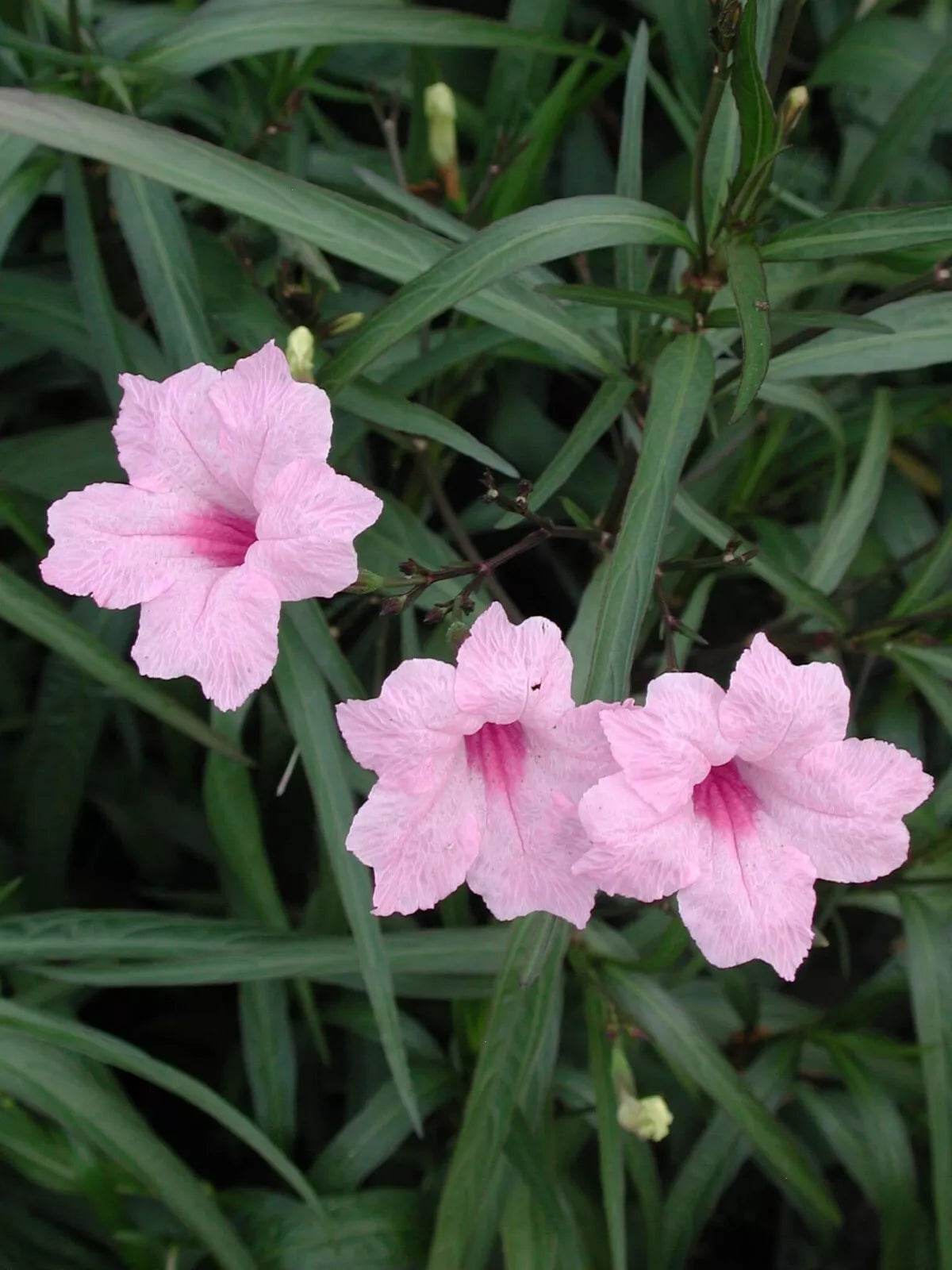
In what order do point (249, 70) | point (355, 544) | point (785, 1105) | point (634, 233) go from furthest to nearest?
point (785, 1105), point (249, 70), point (355, 544), point (634, 233)

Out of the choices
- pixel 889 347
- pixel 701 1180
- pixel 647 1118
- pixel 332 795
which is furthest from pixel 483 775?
pixel 701 1180

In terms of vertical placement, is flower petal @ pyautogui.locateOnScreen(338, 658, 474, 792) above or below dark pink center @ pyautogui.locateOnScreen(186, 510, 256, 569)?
below

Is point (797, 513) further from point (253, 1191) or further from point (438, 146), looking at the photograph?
point (253, 1191)

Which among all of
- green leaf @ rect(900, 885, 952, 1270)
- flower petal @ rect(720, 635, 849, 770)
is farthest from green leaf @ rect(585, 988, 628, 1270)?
flower petal @ rect(720, 635, 849, 770)

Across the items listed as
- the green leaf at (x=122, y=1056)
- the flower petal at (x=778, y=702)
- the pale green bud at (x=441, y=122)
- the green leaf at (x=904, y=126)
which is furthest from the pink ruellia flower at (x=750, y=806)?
the green leaf at (x=904, y=126)

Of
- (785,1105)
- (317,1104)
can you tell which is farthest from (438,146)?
(785,1105)

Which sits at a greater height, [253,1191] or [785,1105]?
[253,1191]

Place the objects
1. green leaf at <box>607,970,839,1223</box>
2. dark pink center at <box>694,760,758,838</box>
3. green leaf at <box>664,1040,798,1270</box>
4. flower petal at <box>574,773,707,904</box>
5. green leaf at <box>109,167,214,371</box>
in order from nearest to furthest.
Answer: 1. flower petal at <box>574,773,707,904</box>
2. dark pink center at <box>694,760,758,838</box>
3. green leaf at <box>109,167,214,371</box>
4. green leaf at <box>607,970,839,1223</box>
5. green leaf at <box>664,1040,798,1270</box>

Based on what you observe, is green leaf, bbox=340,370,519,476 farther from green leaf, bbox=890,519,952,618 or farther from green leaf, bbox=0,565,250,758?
green leaf, bbox=890,519,952,618
